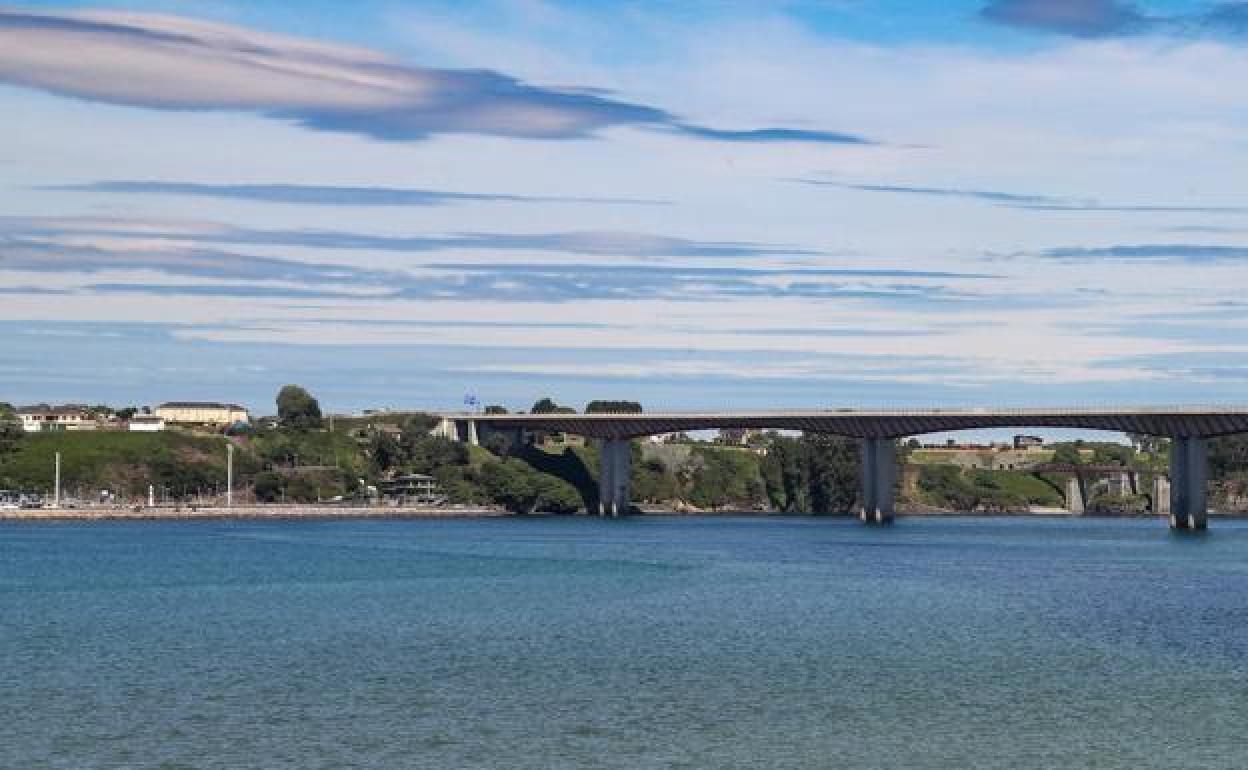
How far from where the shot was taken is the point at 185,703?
66750mm

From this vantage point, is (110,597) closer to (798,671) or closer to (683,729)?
(798,671)

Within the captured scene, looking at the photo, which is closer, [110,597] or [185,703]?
[185,703]

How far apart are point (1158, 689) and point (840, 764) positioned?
2125 centimetres

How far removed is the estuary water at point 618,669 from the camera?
2320 inches

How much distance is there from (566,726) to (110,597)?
59.0 m

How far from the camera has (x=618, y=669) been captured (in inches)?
3059

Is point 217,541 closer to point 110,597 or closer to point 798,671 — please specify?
point 110,597

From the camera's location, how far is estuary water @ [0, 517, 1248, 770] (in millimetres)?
58938

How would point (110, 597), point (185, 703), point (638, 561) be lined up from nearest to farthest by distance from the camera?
1. point (185, 703)
2. point (110, 597)
3. point (638, 561)

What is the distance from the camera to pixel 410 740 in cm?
5947

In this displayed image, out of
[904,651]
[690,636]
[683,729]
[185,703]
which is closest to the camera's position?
[683,729]

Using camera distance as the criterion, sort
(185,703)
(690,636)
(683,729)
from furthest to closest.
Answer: (690,636) → (185,703) → (683,729)

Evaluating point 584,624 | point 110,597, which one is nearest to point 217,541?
point 110,597

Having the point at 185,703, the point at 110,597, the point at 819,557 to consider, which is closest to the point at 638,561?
the point at 819,557
